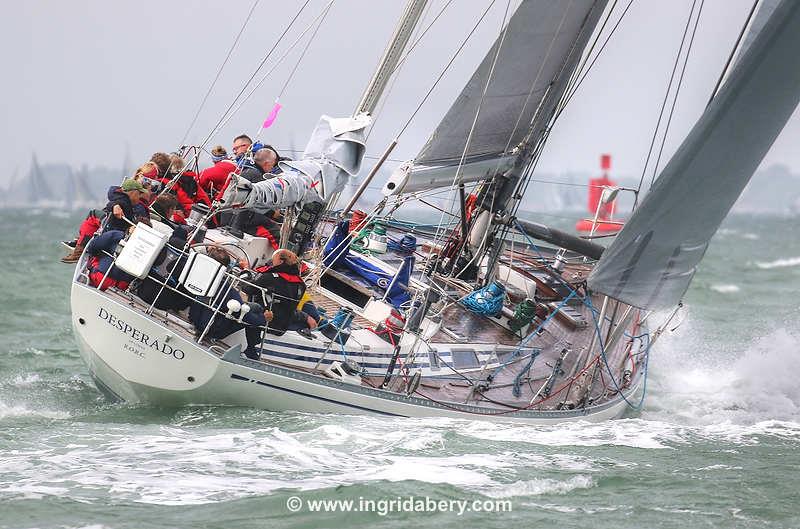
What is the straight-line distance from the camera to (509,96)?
1255 cm

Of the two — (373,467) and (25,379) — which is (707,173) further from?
(25,379)

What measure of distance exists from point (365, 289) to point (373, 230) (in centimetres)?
261

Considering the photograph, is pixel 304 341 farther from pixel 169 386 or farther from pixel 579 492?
pixel 579 492

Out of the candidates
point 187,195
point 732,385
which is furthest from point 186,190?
point 732,385

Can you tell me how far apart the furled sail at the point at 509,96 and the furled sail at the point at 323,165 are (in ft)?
2.96

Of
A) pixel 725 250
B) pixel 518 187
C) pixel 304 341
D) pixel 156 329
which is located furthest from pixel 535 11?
pixel 725 250

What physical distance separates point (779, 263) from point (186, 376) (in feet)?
132

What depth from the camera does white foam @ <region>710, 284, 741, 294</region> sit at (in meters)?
31.0

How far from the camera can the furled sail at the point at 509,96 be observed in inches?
466

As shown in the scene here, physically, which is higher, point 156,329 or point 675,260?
point 675,260

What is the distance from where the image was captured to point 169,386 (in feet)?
34.3

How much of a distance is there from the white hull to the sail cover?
2.40 m

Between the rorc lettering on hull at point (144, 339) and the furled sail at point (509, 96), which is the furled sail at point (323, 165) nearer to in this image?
the furled sail at point (509, 96)

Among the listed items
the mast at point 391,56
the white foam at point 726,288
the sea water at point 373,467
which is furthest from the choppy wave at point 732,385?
the white foam at point 726,288
